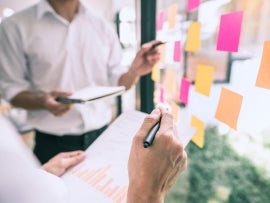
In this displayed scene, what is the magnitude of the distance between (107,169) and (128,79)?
0.57 metres

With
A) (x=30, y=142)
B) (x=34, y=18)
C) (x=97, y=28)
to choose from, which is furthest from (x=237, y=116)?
(x=30, y=142)

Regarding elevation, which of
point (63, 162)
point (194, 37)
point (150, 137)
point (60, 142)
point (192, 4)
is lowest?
point (60, 142)

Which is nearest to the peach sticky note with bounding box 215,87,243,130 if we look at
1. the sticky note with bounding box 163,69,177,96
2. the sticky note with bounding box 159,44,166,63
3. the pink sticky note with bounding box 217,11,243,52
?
the pink sticky note with bounding box 217,11,243,52

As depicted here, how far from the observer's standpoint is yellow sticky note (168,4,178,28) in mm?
1004

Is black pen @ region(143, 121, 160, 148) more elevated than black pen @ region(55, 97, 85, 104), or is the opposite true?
black pen @ region(143, 121, 160, 148)

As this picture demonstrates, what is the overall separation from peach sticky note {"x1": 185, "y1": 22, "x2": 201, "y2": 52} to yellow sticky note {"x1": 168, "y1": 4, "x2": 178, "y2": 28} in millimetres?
168

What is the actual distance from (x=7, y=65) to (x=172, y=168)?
0.98 metres

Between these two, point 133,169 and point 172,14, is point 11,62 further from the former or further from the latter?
point 133,169

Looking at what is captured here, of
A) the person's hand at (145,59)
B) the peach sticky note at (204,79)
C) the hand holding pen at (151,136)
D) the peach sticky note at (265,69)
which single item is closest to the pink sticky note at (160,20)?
the person's hand at (145,59)

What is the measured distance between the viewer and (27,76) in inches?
47.5

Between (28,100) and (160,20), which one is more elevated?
(160,20)

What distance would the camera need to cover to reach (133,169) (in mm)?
487

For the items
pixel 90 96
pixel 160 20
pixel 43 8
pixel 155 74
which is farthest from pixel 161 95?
pixel 43 8

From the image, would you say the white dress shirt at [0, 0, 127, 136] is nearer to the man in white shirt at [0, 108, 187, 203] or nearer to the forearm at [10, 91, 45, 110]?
the forearm at [10, 91, 45, 110]
